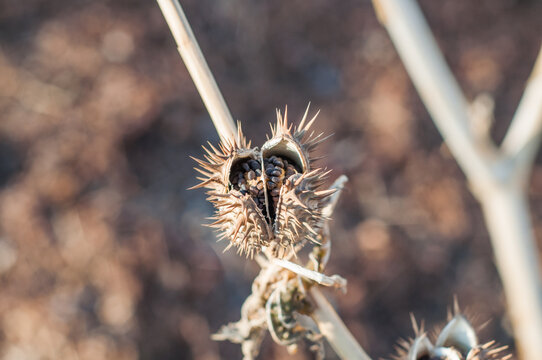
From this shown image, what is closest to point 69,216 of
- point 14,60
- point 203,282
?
point 203,282

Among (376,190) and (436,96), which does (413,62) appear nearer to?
(436,96)

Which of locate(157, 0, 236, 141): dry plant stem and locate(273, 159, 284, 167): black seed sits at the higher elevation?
locate(157, 0, 236, 141): dry plant stem

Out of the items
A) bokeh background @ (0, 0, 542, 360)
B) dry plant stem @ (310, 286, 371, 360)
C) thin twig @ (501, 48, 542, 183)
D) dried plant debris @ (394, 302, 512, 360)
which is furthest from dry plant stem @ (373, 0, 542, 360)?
dry plant stem @ (310, 286, 371, 360)

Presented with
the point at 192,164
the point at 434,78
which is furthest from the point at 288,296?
the point at 192,164

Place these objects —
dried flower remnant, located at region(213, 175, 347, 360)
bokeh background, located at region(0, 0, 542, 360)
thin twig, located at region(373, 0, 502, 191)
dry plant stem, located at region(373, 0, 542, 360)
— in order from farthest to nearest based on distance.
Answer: bokeh background, located at region(0, 0, 542, 360), dry plant stem, located at region(373, 0, 542, 360), thin twig, located at region(373, 0, 502, 191), dried flower remnant, located at region(213, 175, 347, 360)

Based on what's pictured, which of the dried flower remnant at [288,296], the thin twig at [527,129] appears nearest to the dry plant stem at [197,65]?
the dried flower remnant at [288,296]

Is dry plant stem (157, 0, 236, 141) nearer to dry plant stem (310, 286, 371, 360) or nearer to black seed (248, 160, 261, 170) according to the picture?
black seed (248, 160, 261, 170)
